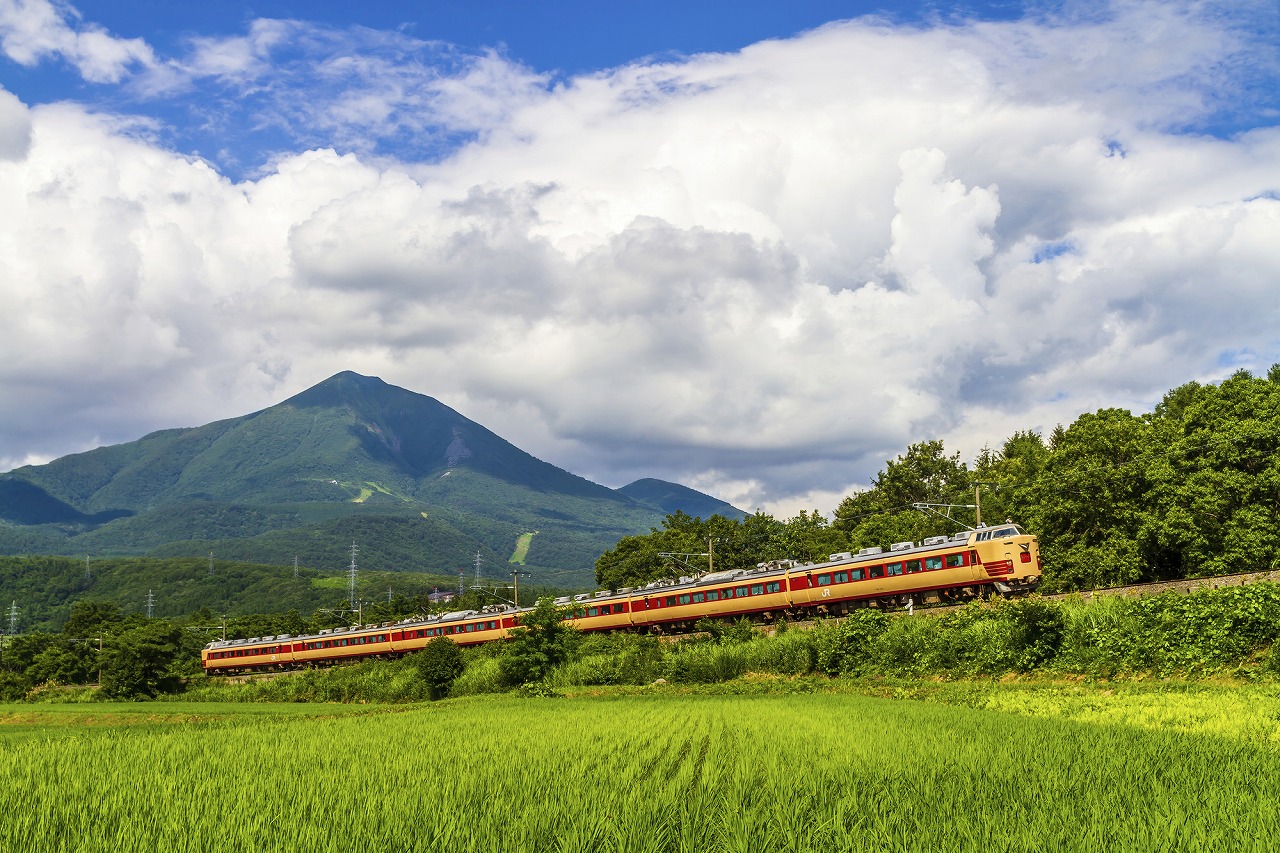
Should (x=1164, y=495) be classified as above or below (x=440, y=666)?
above

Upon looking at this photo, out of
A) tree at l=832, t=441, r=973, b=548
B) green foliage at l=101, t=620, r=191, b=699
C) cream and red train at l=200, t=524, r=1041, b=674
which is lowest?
green foliage at l=101, t=620, r=191, b=699

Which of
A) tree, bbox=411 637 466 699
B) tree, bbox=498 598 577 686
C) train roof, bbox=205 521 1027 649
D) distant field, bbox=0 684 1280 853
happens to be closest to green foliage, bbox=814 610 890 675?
train roof, bbox=205 521 1027 649

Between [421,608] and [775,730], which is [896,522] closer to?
[775,730]

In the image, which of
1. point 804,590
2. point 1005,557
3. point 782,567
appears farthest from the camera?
point 782,567

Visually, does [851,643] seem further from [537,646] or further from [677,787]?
[677,787]

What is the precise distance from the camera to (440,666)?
187ft

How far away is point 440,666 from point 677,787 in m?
48.2

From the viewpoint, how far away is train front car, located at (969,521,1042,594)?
48.8 meters

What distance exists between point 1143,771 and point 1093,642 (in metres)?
23.6

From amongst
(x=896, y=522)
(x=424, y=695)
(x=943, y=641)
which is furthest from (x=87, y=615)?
(x=943, y=641)

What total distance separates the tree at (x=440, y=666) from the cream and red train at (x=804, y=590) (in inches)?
218

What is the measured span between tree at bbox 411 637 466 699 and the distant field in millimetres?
35855

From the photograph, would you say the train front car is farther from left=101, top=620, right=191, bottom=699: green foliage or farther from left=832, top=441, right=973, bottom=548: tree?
left=101, top=620, right=191, bottom=699: green foliage

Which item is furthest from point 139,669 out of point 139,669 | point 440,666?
point 440,666
